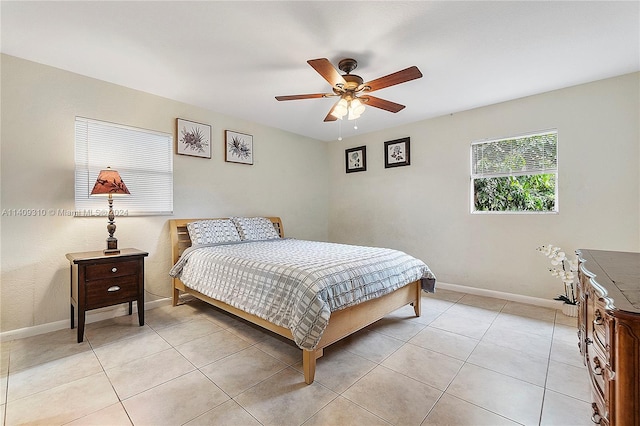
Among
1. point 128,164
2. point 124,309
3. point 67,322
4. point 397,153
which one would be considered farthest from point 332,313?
point 397,153

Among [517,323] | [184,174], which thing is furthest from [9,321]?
[517,323]

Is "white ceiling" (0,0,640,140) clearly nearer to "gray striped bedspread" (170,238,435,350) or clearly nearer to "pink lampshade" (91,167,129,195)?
"pink lampshade" (91,167,129,195)

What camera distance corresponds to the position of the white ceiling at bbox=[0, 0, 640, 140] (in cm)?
191

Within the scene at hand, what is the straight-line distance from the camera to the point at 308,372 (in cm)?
187

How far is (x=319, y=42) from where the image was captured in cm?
225

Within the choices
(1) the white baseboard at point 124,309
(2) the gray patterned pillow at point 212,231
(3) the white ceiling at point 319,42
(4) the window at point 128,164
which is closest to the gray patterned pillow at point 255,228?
(2) the gray patterned pillow at point 212,231

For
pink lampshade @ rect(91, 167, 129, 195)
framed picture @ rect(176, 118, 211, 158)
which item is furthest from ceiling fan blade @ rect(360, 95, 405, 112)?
pink lampshade @ rect(91, 167, 129, 195)

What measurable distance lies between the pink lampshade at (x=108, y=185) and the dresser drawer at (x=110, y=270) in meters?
0.67

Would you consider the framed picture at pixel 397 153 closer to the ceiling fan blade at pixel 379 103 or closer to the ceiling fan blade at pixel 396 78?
the ceiling fan blade at pixel 379 103

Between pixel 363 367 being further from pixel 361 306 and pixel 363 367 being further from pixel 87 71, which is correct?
pixel 87 71

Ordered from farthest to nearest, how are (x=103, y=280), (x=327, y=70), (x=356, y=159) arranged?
(x=356, y=159) < (x=103, y=280) < (x=327, y=70)

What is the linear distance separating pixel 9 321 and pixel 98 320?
642mm

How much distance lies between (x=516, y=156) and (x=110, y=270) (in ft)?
15.4

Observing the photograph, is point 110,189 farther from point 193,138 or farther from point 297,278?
point 297,278
